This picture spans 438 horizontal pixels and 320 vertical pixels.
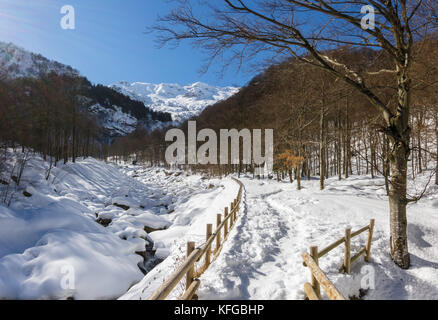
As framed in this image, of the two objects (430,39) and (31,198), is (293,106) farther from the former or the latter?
(31,198)

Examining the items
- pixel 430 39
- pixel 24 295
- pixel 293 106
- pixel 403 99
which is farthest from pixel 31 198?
pixel 293 106

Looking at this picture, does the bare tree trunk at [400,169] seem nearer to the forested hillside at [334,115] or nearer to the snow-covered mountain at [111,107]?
the forested hillside at [334,115]

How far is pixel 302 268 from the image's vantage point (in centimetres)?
468

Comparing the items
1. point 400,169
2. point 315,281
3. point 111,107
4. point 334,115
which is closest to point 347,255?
point 315,281

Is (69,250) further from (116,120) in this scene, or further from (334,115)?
(116,120)

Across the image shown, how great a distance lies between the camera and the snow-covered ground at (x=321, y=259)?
13.5 ft

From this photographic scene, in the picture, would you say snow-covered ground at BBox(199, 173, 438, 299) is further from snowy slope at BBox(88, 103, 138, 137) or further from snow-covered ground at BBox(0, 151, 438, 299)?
snowy slope at BBox(88, 103, 138, 137)

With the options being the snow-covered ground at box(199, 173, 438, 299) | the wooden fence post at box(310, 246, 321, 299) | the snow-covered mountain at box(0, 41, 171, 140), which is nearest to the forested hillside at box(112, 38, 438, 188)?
the wooden fence post at box(310, 246, 321, 299)

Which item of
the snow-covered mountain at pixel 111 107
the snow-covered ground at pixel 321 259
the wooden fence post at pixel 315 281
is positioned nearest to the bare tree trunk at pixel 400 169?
the snow-covered ground at pixel 321 259

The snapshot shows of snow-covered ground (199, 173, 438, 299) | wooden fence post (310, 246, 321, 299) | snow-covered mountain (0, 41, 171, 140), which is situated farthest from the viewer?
snow-covered mountain (0, 41, 171, 140)

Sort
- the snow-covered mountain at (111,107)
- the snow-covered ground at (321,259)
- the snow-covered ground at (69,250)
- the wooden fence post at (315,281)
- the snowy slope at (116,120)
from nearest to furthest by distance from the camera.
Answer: the wooden fence post at (315,281)
the snow-covered ground at (321,259)
the snow-covered ground at (69,250)
the snowy slope at (116,120)
the snow-covered mountain at (111,107)

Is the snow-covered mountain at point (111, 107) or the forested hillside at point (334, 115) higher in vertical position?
the snow-covered mountain at point (111, 107)

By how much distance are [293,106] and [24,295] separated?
1849cm

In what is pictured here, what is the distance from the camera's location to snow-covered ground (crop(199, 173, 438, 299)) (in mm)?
4121
